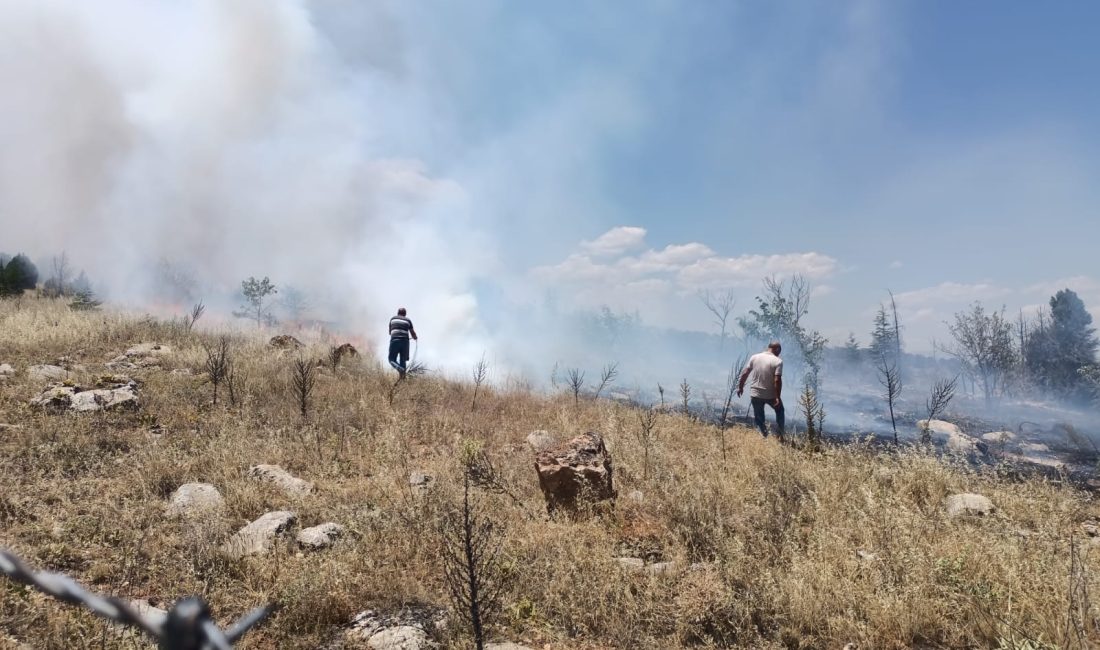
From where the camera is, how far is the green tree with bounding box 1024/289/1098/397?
32.8m

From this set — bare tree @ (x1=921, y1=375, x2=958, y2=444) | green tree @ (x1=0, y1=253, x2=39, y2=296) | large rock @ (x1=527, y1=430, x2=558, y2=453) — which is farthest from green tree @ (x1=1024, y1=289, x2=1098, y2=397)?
green tree @ (x1=0, y1=253, x2=39, y2=296)

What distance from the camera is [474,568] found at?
2814 millimetres

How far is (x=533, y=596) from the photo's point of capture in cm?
334

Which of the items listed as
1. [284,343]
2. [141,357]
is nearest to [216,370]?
[141,357]

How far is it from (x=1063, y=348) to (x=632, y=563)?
1792 inches

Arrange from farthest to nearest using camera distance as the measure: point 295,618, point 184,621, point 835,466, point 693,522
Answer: point 835,466 → point 693,522 → point 295,618 → point 184,621

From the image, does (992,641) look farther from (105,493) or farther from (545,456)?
(105,493)

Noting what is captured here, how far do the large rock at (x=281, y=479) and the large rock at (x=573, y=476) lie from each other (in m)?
2.21

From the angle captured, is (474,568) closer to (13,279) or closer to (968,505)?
(968,505)

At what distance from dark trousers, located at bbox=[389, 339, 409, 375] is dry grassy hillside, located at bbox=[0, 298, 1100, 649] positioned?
4.40 m

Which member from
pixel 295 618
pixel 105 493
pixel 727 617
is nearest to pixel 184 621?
pixel 295 618

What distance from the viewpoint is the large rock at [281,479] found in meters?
4.81

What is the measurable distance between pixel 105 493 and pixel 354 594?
9.23 feet

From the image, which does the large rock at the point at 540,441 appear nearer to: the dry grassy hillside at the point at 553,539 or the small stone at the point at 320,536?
the dry grassy hillside at the point at 553,539
